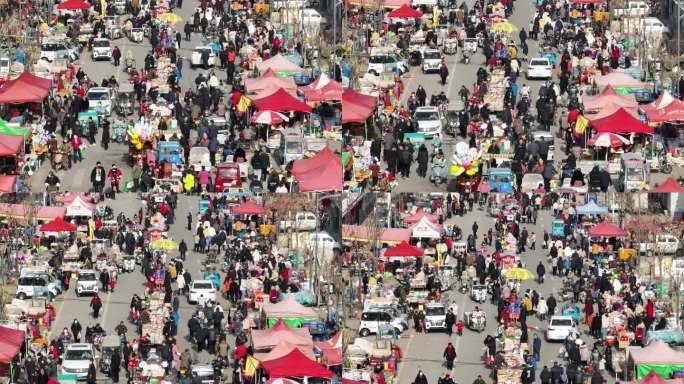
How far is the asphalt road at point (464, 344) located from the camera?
3652 inches

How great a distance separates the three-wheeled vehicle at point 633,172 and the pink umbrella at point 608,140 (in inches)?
17.8

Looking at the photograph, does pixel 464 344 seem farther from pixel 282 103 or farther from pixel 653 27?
pixel 653 27

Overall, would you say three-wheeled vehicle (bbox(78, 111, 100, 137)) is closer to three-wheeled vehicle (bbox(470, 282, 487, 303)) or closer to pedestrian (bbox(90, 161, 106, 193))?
pedestrian (bbox(90, 161, 106, 193))

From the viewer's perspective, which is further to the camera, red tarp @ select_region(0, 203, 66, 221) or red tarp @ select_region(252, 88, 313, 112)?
red tarp @ select_region(0, 203, 66, 221)

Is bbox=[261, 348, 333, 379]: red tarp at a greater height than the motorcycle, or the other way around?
the motorcycle

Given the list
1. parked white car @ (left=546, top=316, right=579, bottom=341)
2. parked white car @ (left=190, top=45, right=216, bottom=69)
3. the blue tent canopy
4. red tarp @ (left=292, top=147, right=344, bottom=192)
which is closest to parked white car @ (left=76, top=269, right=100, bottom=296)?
red tarp @ (left=292, top=147, right=344, bottom=192)

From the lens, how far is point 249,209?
9838 centimetres

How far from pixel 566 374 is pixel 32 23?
79.5 feet

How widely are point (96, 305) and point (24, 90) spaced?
787 cm

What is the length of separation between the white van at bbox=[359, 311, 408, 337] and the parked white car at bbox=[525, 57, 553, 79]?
1076 centimetres

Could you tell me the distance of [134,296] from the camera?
3767 inches

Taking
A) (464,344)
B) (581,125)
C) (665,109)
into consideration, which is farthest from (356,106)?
(665,109)

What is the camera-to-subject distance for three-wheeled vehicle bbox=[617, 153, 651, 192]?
315 feet

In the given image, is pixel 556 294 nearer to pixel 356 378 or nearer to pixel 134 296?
pixel 356 378
